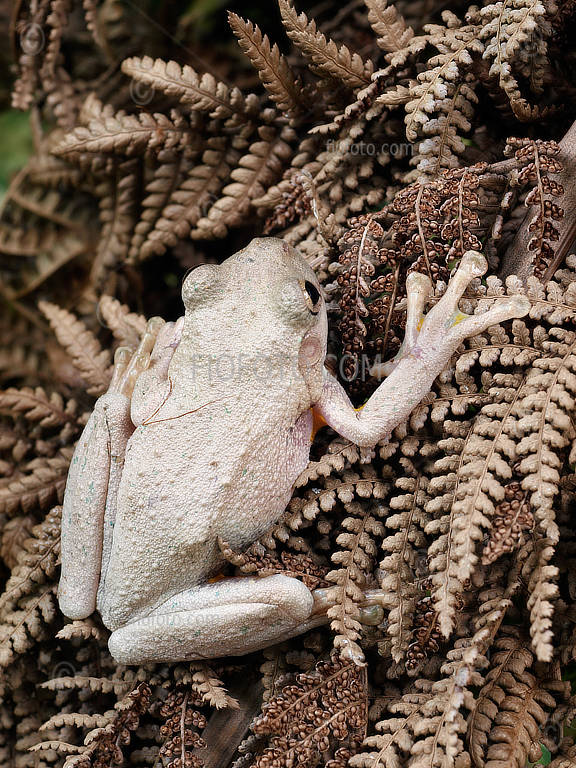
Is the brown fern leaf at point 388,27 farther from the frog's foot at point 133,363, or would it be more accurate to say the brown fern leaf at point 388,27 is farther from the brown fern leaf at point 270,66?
the frog's foot at point 133,363

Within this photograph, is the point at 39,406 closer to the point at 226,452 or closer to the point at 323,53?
the point at 226,452

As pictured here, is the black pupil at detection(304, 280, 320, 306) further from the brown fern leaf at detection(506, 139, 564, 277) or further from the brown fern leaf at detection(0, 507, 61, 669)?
the brown fern leaf at detection(0, 507, 61, 669)

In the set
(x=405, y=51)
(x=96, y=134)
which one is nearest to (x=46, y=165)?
(x=96, y=134)

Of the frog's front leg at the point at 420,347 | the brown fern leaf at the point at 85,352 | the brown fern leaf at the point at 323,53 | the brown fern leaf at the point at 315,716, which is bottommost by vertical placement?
the brown fern leaf at the point at 315,716

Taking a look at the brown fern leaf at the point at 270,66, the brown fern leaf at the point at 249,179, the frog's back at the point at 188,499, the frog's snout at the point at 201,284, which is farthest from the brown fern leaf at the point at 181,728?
the brown fern leaf at the point at 270,66

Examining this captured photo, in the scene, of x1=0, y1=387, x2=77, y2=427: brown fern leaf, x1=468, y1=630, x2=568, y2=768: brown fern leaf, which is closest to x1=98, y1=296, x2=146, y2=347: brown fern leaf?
x1=0, y1=387, x2=77, y2=427: brown fern leaf

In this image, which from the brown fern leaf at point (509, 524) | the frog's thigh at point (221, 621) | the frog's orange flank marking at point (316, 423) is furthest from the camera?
the frog's orange flank marking at point (316, 423)
